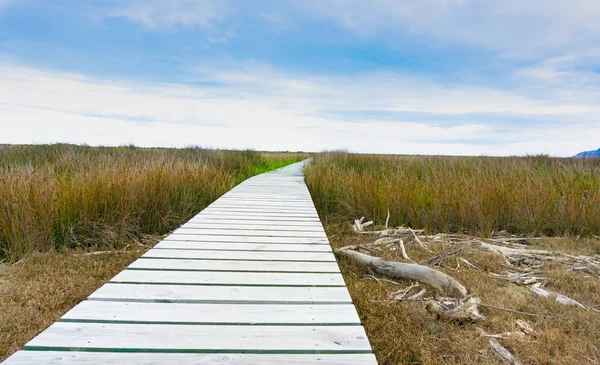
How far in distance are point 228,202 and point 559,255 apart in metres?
3.77

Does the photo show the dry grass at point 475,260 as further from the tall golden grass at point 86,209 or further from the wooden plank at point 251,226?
the tall golden grass at point 86,209

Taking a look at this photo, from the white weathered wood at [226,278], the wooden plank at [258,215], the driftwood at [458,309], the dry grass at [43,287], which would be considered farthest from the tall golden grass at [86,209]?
the driftwood at [458,309]

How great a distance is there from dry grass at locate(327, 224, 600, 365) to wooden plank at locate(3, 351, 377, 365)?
2.95ft

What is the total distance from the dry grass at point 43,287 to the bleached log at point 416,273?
232 centimetres

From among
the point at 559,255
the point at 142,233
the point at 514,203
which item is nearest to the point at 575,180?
the point at 514,203

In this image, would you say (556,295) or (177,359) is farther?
(556,295)

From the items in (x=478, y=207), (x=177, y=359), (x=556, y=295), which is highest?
(x=478, y=207)

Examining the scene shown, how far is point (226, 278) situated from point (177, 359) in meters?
0.79

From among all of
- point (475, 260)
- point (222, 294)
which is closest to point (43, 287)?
point (222, 294)

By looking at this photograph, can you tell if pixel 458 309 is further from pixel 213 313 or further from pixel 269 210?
pixel 269 210

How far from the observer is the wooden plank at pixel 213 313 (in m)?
1.55

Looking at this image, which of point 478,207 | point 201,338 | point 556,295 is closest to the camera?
point 201,338

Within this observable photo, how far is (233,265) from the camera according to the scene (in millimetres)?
2297

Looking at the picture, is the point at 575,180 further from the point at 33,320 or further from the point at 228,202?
the point at 33,320
